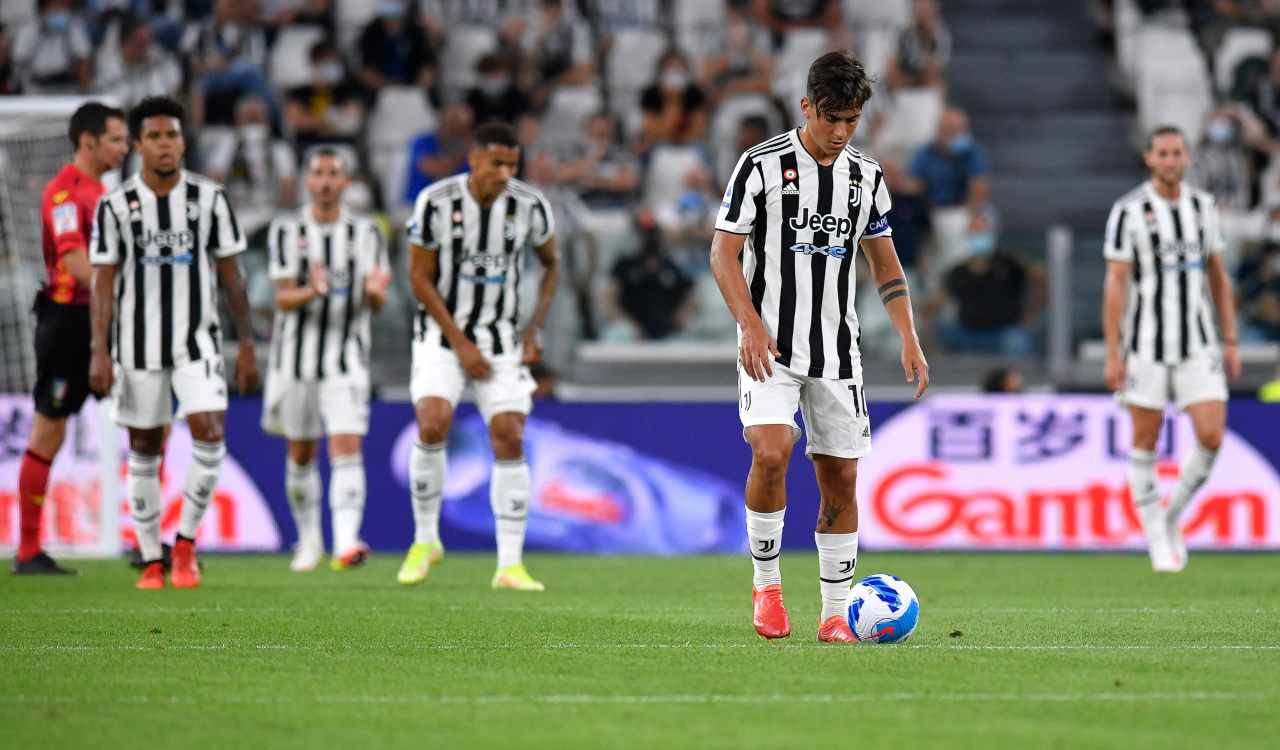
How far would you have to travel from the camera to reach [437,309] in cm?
975

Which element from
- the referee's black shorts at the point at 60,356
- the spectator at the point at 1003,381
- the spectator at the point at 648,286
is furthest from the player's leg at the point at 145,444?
the spectator at the point at 1003,381

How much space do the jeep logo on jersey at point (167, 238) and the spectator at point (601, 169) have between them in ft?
24.8

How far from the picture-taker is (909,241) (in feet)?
50.2

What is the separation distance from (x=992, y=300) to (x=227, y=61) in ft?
24.4

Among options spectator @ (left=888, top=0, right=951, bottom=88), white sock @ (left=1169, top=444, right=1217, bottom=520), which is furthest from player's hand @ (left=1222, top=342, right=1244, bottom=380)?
spectator @ (left=888, top=0, right=951, bottom=88)

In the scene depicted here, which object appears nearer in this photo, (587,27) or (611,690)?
(611,690)

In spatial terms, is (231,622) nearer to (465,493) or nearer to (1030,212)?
(465,493)

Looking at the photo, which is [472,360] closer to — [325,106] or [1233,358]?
[1233,358]

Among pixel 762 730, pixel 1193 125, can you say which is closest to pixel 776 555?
pixel 762 730

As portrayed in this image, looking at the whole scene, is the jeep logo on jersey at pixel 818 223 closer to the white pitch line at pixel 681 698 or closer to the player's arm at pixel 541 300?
the white pitch line at pixel 681 698

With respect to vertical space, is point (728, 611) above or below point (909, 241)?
below

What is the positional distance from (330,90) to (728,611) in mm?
10529

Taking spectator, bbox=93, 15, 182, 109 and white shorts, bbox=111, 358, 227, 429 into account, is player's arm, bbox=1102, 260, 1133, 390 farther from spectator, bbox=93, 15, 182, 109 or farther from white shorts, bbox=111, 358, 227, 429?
spectator, bbox=93, 15, 182, 109

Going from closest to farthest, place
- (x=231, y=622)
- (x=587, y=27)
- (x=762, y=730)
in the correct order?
(x=762, y=730) < (x=231, y=622) < (x=587, y=27)
